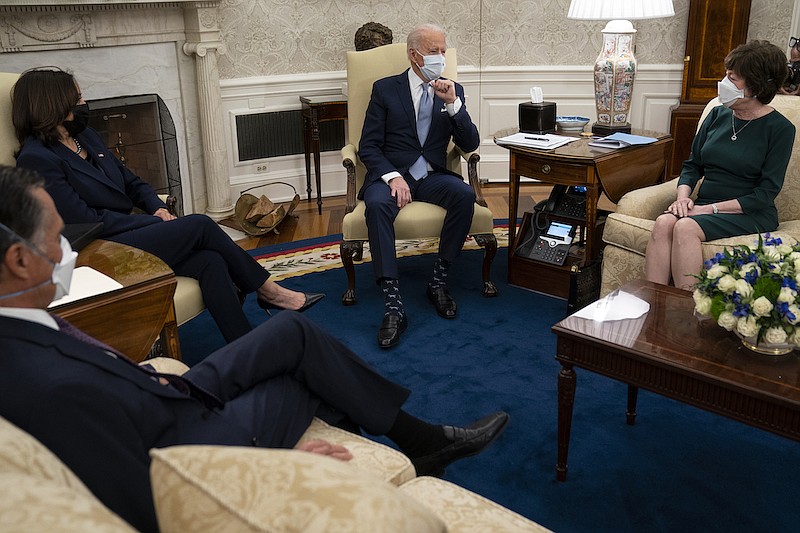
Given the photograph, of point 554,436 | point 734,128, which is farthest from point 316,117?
point 554,436

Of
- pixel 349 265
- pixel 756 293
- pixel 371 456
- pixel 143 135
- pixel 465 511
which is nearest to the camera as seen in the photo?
pixel 465 511

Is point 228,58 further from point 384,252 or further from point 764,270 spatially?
point 764,270

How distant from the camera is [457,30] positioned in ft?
17.7

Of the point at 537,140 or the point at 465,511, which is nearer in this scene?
the point at 465,511

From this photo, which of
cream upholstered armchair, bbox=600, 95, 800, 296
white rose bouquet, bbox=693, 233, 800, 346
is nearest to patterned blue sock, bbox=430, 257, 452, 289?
cream upholstered armchair, bbox=600, 95, 800, 296

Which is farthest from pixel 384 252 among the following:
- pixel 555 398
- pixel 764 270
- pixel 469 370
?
pixel 764 270

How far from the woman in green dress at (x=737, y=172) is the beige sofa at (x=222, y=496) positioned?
218 centimetres

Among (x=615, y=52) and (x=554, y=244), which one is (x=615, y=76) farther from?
(x=554, y=244)

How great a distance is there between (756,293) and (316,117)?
341 centimetres

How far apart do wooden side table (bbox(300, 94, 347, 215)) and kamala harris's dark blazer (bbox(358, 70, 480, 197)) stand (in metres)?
1.27

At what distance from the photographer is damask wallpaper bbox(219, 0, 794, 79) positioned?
4.91m

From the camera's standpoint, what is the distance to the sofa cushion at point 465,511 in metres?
1.43

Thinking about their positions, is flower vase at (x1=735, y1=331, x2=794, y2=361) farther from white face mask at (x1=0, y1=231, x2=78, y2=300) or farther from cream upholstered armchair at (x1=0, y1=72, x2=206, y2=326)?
cream upholstered armchair at (x1=0, y1=72, x2=206, y2=326)

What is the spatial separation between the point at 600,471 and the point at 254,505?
1.68m
